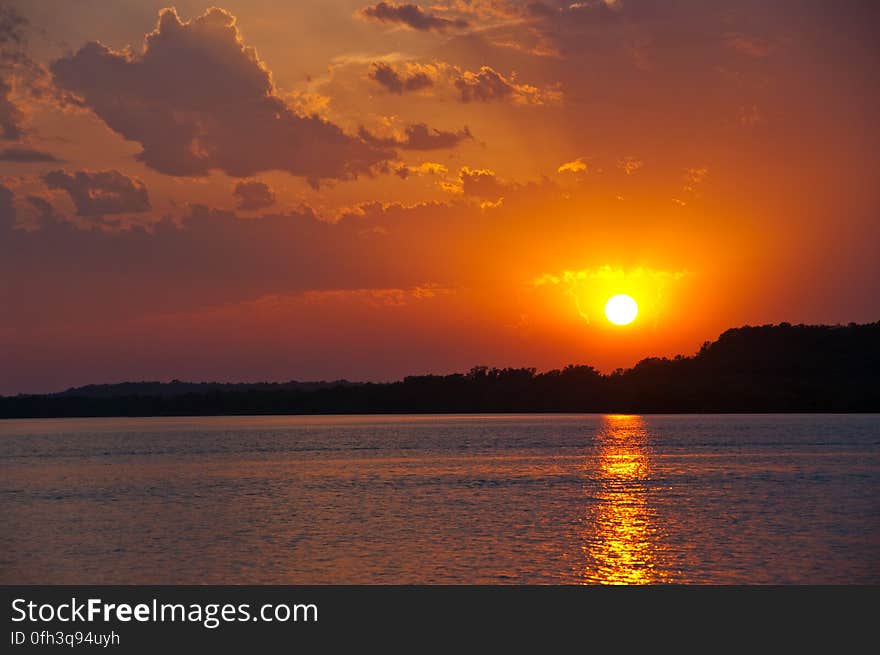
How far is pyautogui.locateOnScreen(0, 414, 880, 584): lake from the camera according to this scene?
1622 inches

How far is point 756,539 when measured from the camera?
48750 millimetres

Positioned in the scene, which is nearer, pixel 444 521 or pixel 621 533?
pixel 621 533

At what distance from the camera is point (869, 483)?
8081cm

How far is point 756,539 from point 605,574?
12.4 m

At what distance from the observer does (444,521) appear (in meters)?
56.6

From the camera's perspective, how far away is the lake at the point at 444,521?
41.2 m
